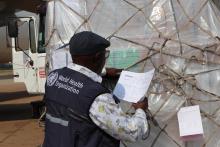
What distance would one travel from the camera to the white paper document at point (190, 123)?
4223mm

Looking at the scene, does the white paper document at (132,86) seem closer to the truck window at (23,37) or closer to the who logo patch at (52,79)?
the who logo patch at (52,79)

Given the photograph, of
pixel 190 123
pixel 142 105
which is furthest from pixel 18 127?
pixel 142 105

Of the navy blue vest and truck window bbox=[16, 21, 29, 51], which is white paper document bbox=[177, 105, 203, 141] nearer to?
the navy blue vest

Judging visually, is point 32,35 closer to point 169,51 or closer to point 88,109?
point 169,51

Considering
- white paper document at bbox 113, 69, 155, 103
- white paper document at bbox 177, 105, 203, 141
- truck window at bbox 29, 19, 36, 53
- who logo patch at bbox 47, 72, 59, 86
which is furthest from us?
truck window at bbox 29, 19, 36, 53

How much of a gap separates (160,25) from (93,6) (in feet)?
2.07

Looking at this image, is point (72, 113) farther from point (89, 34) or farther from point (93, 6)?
point (93, 6)

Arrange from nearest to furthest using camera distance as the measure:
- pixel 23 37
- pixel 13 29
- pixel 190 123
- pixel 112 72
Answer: pixel 190 123, pixel 112 72, pixel 13 29, pixel 23 37

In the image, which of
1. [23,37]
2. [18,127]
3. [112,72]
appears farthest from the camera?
[23,37]

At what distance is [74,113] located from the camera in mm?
3137

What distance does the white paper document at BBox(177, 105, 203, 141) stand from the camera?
4223 mm

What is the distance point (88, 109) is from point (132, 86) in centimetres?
63

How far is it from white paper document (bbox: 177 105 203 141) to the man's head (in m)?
1.33

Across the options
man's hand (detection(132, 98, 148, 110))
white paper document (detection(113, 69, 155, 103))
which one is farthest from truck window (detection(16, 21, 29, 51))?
man's hand (detection(132, 98, 148, 110))
